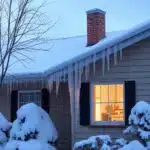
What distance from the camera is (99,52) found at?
40.5ft

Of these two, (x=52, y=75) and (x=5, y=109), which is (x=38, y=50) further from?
(x=52, y=75)

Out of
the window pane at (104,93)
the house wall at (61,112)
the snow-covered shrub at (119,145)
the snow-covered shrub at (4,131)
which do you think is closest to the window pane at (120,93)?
the window pane at (104,93)

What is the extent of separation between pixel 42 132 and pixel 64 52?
478cm

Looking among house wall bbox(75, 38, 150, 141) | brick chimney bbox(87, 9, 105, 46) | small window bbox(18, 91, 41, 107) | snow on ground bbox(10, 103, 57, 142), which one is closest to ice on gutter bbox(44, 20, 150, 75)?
house wall bbox(75, 38, 150, 141)

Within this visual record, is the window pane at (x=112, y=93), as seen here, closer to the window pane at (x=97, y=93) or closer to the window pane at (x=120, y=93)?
the window pane at (x=120, y=93)

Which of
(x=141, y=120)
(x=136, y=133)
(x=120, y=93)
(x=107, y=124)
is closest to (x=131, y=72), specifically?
(x=120, y=93)

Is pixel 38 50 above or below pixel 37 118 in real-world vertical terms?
above

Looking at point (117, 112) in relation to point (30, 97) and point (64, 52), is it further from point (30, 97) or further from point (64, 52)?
point (30, 97)

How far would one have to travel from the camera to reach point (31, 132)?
40.8ft

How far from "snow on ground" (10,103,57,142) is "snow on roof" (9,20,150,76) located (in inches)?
50.1

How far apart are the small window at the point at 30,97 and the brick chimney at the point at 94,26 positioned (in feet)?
8.78

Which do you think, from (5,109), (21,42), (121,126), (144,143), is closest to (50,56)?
(21,42)

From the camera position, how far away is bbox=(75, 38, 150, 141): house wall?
12.4 metres

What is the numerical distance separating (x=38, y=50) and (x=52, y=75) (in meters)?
5.90
